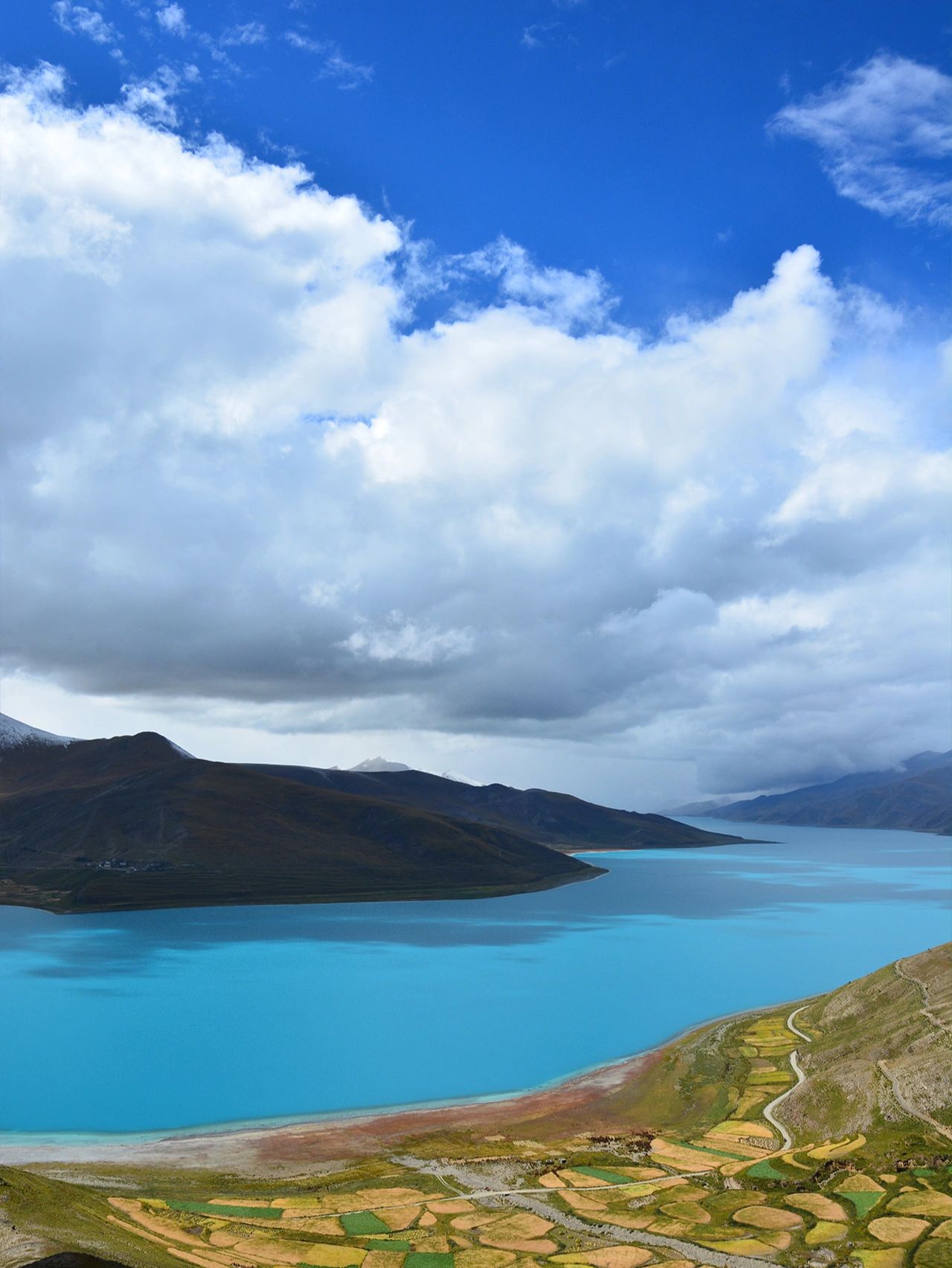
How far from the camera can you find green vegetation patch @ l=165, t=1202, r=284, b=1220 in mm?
52312

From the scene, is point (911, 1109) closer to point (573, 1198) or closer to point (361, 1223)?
point (573, 1198)

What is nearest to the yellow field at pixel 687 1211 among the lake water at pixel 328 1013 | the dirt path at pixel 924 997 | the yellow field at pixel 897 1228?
the yellow field at pixel 897 1228

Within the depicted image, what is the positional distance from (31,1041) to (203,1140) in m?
47.2

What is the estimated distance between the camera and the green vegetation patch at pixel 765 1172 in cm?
5728

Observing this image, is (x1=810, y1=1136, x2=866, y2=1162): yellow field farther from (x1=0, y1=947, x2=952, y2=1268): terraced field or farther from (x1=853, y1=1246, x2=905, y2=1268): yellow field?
(x1=853, y1=1246, x2=905, y2=1268): yellow field

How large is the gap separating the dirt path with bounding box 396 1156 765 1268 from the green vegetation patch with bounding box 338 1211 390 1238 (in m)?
6.74

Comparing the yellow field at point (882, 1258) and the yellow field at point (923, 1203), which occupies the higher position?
the yellow field at point (882, 1258)

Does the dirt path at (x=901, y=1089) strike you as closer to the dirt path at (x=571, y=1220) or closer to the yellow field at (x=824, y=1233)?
the yellow field at (x=824, y=1233)

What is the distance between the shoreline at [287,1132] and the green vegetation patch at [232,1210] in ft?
48.6

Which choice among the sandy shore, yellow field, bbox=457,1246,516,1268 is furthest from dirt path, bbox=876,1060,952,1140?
yellow field, bbox=457,1246,516,1268

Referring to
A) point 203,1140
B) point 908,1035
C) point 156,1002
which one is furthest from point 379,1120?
point 156,1002

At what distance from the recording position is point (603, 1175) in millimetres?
60281

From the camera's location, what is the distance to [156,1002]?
13200 centimetres

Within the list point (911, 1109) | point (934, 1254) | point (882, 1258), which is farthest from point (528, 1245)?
point (911, 1109)
